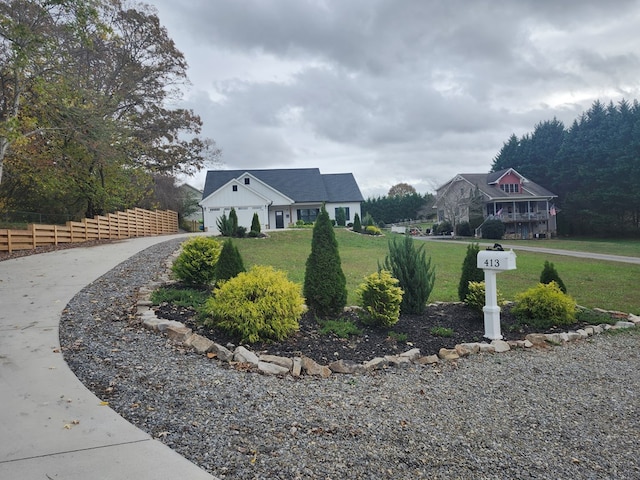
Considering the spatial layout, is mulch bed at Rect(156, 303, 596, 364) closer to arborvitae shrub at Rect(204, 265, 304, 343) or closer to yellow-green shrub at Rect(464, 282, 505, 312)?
arborvitae shrub at Rect(204, 265, 304, 343)

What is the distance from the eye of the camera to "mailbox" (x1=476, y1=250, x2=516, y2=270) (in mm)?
5289

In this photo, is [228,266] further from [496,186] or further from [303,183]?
[496,186]

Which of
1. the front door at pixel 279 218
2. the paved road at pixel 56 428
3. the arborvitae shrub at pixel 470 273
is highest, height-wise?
the front door at pixel 279 218

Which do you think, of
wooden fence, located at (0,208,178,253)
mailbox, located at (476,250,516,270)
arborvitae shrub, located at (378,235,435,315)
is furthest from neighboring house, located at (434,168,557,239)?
mailbox, located at (476,250,516,270)

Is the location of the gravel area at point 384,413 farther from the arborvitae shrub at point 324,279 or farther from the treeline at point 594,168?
the treeline at point 594,168

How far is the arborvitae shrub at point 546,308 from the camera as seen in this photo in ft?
19.5

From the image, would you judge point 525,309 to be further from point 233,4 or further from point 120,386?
point 233,4

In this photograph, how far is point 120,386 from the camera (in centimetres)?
338

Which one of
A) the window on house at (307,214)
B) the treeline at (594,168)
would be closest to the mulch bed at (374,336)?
the window on house at (307,214)

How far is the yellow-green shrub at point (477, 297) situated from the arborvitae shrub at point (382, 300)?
4.74ft

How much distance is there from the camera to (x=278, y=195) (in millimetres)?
35406

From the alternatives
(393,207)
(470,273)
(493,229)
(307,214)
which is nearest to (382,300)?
(470,273)

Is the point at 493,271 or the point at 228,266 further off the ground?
the point at 228,266

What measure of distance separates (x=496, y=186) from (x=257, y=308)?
39.7 m
